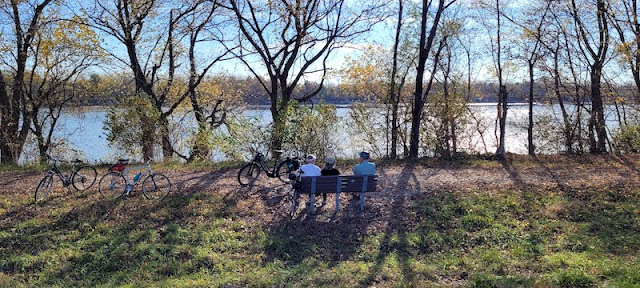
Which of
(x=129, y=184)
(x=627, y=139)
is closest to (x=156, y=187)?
(x=129, y=184)

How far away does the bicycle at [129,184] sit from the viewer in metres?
8.11

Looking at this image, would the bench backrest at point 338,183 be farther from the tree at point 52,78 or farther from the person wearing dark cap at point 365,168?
the tree at point 52,78

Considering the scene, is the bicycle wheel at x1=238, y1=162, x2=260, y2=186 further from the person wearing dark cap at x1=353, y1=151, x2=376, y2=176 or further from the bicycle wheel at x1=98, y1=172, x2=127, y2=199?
the person wearing dark cap at x1=353, y1=151, x2=376, y2=176

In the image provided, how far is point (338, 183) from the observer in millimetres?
7270

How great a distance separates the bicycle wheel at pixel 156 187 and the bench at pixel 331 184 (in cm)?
248

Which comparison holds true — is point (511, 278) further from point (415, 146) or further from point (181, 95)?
point (181, 95)

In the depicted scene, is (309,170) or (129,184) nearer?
(309,170)

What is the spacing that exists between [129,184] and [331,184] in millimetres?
3680

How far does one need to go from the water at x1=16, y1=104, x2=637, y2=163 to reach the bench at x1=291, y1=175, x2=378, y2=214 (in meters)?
5.96

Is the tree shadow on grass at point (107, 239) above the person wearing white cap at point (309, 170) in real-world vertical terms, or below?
below

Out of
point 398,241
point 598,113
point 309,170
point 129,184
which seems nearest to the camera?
point 398,241

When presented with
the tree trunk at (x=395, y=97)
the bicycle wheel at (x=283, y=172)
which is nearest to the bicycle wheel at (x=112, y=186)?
the bicycle wheel at (x=283, y=172)

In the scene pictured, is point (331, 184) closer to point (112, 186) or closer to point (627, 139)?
point (112, 186)

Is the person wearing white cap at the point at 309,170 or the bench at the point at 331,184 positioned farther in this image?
the person wearing white cap at the point at 309,170
